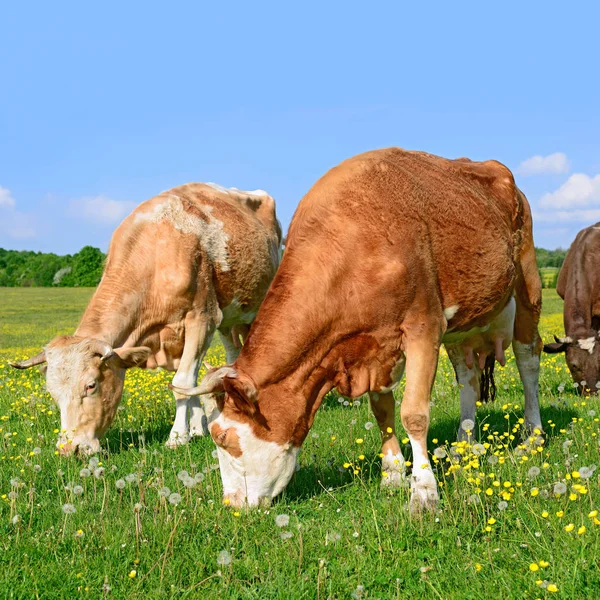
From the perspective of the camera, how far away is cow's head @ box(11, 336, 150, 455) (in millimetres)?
7762

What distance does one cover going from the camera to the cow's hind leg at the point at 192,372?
8.87 m

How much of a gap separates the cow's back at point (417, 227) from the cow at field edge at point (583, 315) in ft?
17.5

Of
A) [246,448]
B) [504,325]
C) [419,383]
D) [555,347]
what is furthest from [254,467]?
[555,347]

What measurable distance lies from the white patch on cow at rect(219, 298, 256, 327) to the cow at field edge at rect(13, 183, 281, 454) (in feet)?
0.07

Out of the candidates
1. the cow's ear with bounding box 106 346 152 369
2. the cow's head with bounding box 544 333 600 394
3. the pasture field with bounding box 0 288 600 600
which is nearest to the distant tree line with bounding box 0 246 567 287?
the cow's head with bounding box 544 333 600 394

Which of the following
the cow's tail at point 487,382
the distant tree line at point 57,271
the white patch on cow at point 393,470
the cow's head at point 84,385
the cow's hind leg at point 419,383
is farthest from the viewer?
the distant tree line at point 57,271

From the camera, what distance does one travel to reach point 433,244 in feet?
19.7

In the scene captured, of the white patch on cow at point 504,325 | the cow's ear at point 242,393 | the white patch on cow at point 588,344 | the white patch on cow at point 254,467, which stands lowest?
the white patch on cow at point 254,467

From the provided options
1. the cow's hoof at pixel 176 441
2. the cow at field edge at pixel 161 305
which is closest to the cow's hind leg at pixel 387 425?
the cow's hoof at pixel 176 441

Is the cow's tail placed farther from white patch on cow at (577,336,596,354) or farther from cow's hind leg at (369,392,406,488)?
white patch on cow at (577,336,596,354)

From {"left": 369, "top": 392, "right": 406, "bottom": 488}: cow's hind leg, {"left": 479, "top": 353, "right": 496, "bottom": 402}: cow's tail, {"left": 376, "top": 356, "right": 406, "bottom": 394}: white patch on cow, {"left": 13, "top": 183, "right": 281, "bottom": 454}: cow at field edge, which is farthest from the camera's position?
{"left": 479, "top": 353, "right": 496, "bottom": 402}: cow's tail

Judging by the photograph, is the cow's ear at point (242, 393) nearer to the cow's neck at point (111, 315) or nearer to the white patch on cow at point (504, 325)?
the white patch on cow at point (504, 325)

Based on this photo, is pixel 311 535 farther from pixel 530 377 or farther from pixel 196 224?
pixel 196 224

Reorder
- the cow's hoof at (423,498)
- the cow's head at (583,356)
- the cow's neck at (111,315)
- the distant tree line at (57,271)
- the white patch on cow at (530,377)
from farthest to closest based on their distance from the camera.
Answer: the distant tree line at (57,271), the cow's head at (583,356), the cow's neck at (111,315), the white patch on cow at (530,377), the cow's hoof at (423,498)
